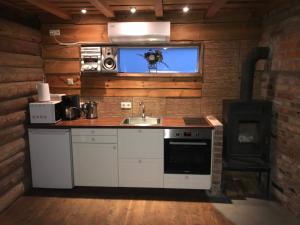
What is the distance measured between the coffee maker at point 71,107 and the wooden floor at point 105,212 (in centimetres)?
106

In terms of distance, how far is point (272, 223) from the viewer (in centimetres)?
262

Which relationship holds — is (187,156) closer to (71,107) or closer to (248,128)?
(248,128)

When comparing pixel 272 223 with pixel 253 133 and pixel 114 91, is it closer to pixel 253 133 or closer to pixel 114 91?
pixel 253 133

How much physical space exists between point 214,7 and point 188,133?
1533 millimetres

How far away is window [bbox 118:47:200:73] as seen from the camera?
3703 millimetres

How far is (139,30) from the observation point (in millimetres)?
3346

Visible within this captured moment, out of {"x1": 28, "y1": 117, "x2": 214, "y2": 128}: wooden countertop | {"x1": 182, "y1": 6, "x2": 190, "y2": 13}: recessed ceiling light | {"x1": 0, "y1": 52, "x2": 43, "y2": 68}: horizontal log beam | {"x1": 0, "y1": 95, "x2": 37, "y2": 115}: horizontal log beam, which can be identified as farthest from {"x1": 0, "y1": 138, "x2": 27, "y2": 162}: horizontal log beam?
{"x1": 182, "y1": 6, "x2": 190, "y2": 13}: recessed ceiling light

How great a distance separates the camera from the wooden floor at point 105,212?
106 inches

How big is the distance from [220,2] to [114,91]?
1.87 meters

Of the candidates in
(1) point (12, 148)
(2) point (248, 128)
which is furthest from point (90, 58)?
(2) point (248, 128)

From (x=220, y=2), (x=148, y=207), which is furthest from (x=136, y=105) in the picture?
(x=220, y=2)

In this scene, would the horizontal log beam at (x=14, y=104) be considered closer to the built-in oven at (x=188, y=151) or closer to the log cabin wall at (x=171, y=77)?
the log cabin wall at (x=171, y=77)

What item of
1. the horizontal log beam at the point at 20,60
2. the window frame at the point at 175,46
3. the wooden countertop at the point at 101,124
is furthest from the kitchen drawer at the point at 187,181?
the horizontal log beam at the point at 20,60

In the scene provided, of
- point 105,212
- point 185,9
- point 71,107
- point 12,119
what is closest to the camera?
point 105,212
